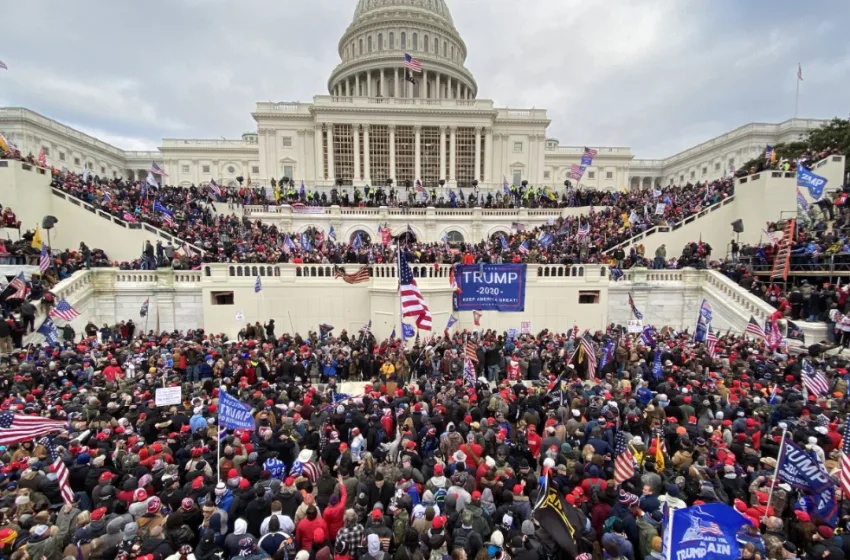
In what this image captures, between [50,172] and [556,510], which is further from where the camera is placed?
[50,172]

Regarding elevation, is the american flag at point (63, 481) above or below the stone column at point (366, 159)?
below

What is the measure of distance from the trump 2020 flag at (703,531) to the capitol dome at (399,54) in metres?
70.6

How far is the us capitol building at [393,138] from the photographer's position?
52.5m

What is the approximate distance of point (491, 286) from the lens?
59.6 feet

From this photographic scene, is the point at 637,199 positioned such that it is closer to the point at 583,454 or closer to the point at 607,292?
the point at 607,292

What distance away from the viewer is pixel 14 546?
5.16 meters

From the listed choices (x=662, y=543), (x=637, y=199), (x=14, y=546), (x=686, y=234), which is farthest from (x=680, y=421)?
(x=637, y=199)

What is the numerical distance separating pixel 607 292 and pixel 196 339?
18187mm

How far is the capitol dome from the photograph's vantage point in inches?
2665

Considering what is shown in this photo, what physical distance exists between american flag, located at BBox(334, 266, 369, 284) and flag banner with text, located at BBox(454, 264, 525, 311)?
13.8 ft

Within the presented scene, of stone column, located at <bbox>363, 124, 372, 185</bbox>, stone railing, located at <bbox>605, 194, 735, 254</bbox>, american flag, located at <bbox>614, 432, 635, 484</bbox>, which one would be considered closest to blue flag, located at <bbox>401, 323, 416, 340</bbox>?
american flag, located at <bbox>614, 432, 635, 484</bbox>

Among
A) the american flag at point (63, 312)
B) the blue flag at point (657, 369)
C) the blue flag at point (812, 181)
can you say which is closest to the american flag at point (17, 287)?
the american flag at point (63, 312)

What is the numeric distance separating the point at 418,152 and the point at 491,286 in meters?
39.4

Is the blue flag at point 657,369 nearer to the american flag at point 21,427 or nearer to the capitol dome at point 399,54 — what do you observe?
the american flag at point 21,427
